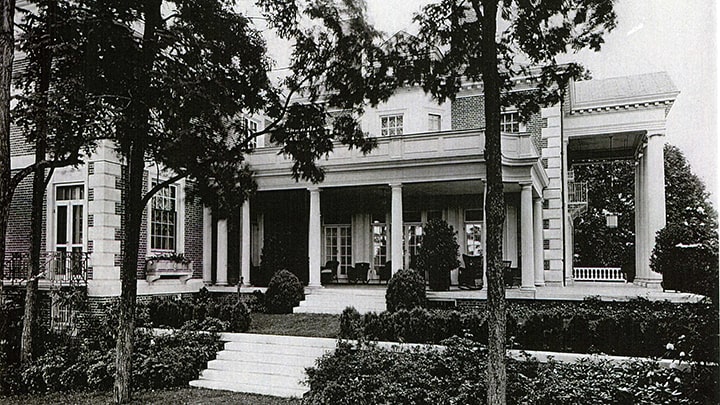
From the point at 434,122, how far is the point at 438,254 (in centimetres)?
604

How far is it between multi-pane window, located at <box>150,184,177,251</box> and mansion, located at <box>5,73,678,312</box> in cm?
5

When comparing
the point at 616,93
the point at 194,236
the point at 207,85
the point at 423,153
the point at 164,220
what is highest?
the point at 616,93

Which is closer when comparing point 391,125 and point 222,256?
point 222,256

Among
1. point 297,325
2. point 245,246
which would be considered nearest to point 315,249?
point 245,246

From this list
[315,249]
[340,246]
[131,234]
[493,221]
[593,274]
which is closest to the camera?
[493,221]

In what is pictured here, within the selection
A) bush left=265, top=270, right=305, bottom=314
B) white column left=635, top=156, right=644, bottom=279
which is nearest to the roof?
white column left=635, top=156, right=644, bottom=279

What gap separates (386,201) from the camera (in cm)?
1892

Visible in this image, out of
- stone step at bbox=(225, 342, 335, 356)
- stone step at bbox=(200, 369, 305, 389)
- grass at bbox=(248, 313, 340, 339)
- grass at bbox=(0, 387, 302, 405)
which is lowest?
grass at bbox=(0, 387, 302, 405)

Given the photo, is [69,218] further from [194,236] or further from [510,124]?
[510,124]

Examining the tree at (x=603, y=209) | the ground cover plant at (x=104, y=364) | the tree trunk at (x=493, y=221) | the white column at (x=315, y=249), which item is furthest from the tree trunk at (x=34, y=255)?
the tree at (x=603, y=209)

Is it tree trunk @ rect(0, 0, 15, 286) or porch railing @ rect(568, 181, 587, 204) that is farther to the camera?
porch railing @ rect(568, 181, 587, 204)

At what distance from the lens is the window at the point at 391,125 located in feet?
61.5

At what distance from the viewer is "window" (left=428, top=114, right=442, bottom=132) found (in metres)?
18.3

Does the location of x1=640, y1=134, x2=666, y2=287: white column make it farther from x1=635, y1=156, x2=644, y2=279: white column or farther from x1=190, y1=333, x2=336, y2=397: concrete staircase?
x1=190, y1=333, x2=336, y2=397: concrete staircase
